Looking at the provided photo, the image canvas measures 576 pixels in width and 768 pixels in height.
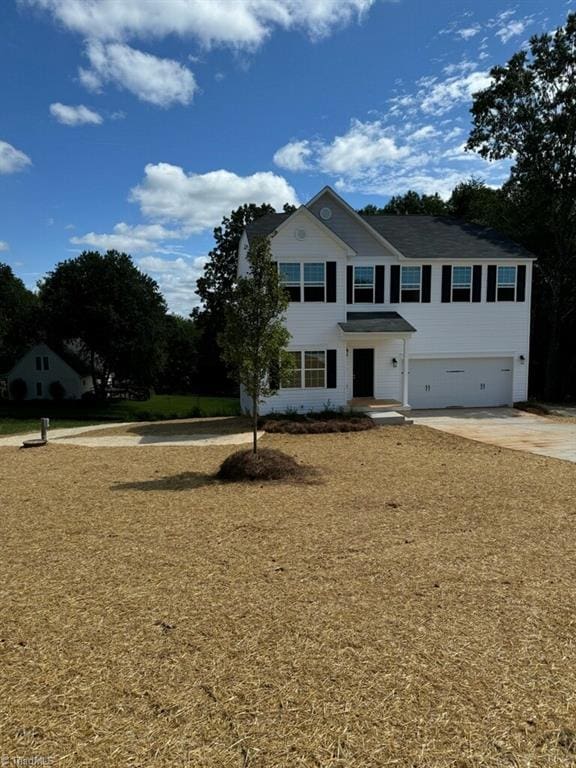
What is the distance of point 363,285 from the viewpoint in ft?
67.3

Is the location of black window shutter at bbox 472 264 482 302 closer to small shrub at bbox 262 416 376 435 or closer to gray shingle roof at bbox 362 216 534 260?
gray shingle roof at bbox 362 216 534 260

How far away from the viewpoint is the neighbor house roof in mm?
20703

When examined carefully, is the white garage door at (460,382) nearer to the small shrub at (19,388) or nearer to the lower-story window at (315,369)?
the lower-story window at (315,369)

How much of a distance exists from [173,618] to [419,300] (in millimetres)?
18490

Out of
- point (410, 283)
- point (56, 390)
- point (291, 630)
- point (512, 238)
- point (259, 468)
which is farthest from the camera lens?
point (56, 390)

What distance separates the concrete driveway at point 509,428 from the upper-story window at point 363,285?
16.0 feet

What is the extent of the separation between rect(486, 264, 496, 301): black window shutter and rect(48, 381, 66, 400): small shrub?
35.6 meters

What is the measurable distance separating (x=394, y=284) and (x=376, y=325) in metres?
2.73

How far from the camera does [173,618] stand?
13.9 ft

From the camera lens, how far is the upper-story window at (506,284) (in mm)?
21281

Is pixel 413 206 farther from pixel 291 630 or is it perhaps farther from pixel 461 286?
pixel 291 630

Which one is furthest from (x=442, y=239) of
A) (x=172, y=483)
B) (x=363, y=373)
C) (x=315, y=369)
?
(x=172, y=483)

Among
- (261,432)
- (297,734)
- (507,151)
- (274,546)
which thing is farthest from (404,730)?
(507,151)

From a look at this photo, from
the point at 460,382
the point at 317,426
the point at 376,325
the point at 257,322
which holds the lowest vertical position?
the point at 317,426
